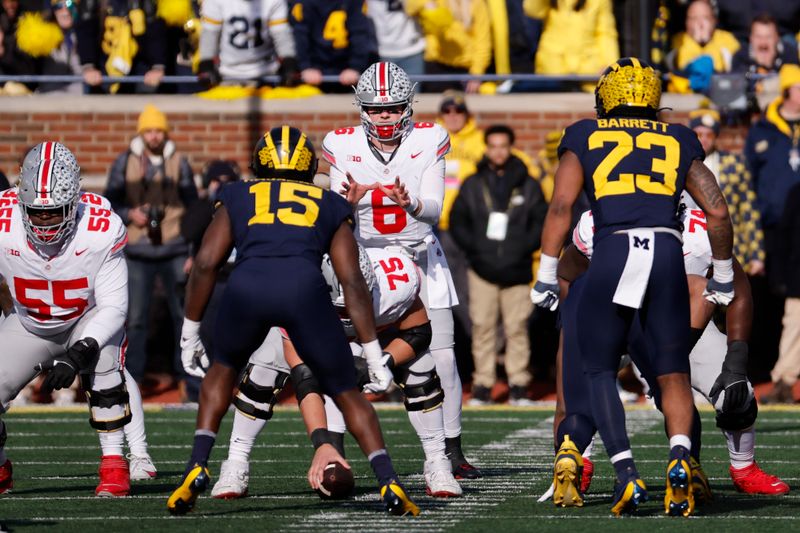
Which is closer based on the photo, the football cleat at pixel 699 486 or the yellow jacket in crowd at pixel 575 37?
the football cleat at pixel 699 486

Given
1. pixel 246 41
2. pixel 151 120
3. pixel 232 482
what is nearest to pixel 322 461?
pixel 232 482

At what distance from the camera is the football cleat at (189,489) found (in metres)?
7.30

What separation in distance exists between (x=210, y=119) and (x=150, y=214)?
79.3 inches

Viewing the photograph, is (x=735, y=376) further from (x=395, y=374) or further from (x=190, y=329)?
(x=190, y=329)

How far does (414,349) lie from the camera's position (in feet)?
28.3

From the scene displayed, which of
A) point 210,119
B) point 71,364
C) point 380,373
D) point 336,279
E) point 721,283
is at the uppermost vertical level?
point 721,283

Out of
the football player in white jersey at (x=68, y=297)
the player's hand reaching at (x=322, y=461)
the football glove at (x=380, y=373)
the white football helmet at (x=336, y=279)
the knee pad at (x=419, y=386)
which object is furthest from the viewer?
the knee pad at (x=419, y=386)

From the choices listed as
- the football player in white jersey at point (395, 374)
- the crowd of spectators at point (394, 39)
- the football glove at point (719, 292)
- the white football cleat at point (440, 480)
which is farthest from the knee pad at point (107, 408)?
the crowd of spectators at point (394, 39)

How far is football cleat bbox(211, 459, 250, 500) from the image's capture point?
8.27 metres

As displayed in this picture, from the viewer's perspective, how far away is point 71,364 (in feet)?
27.4

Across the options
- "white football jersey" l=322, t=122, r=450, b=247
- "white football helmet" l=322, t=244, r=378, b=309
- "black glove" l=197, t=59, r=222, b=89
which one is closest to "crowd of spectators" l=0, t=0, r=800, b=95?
"black glove" l=197, t=59, r=222, b=89

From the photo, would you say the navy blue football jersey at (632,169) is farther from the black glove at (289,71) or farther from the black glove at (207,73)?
the black glove at (207,73)

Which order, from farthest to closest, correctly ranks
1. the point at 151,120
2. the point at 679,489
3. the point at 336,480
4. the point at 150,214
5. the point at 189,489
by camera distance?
the point at 151,120, the point at 150,214, the point at 336,480, the point at 189,489, the point at 679,489

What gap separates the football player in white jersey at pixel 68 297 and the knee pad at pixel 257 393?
0.74m
